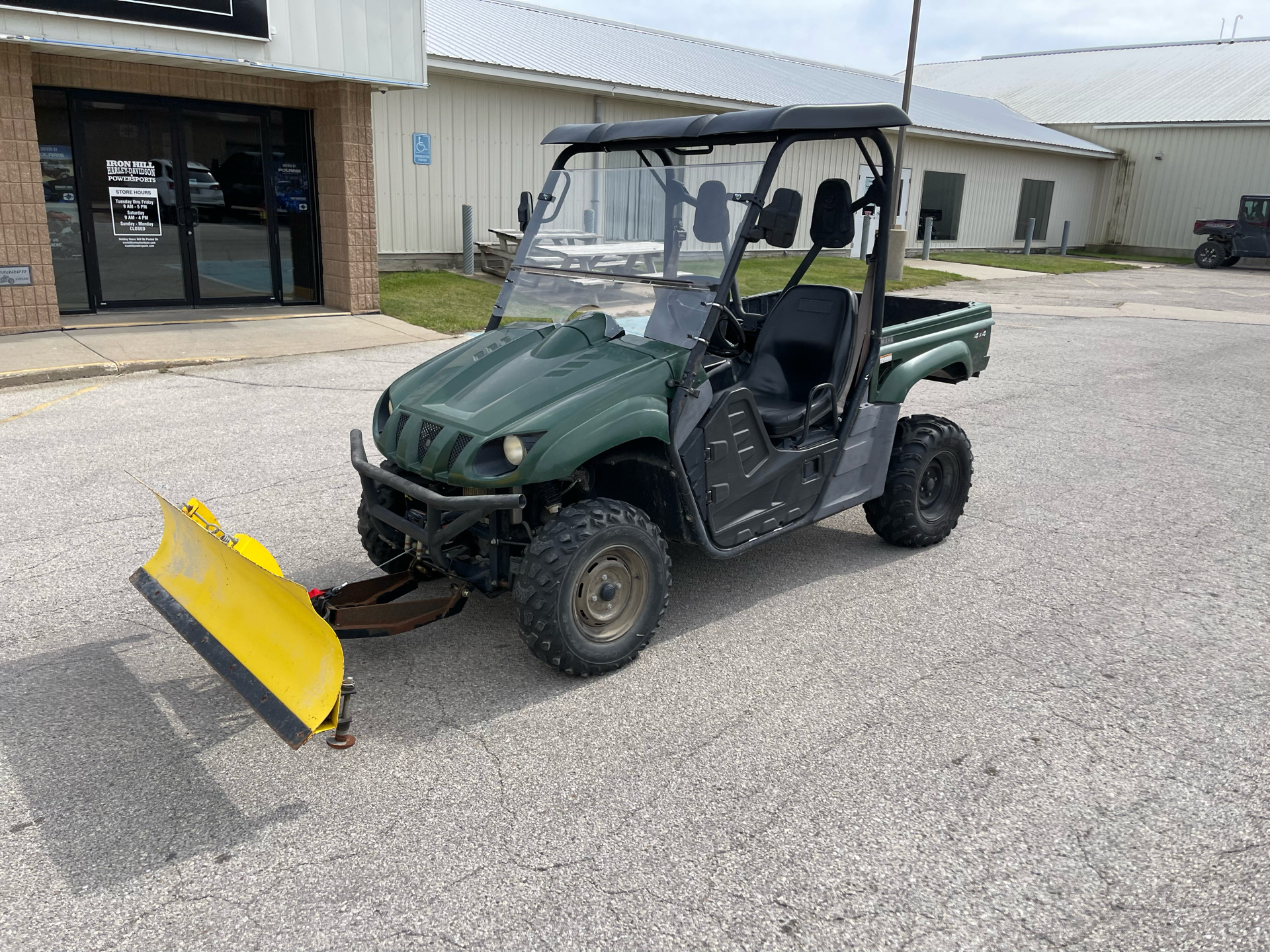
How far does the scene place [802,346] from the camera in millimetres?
4957

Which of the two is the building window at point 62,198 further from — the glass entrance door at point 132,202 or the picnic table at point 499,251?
the picnic table at point 499,251

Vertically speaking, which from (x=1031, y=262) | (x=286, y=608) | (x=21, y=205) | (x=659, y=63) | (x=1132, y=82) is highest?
(x=1132, y=82)

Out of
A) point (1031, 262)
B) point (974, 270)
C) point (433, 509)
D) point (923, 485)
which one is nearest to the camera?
point (433, 509)

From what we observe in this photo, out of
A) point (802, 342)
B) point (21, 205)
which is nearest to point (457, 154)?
point (21, 205)

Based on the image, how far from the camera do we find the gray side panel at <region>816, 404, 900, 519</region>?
468 centimetres

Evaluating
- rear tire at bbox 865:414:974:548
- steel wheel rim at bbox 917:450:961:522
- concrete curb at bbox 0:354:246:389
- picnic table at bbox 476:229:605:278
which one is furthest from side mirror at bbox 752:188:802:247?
picnic table at bbox 476:229:605:278

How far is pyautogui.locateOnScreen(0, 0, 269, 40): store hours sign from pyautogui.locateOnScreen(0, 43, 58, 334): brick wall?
0.74 metres

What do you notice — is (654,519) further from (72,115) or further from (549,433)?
(72,115)

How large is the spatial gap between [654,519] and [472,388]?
0.92 meters

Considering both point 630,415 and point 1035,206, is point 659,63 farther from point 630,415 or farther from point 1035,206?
point 630,415

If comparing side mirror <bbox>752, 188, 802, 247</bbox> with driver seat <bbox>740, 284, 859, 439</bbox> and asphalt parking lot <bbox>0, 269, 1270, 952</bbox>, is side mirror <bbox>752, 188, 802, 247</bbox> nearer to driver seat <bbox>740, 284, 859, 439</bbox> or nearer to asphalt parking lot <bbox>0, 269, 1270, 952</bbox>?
driver seat <bbox>740, 284, 859, 439</bbox>

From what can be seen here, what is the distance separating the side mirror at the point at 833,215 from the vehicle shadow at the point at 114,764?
3146mm

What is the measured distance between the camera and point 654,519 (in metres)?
4.11

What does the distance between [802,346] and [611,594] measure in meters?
1.87
